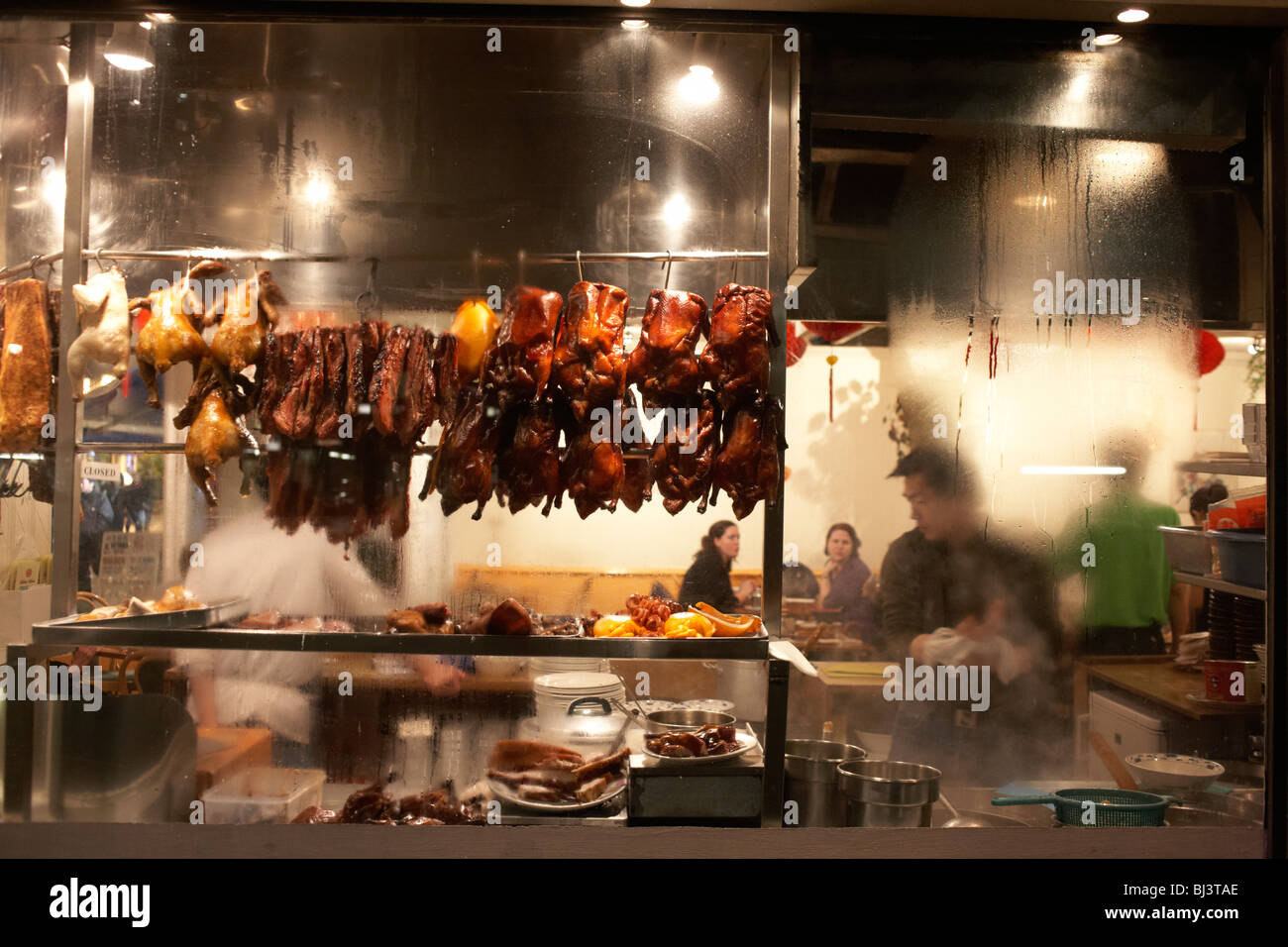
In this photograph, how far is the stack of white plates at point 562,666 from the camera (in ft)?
12.5

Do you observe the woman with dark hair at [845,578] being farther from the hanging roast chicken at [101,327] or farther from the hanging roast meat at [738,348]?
the hanging roast chicken at [101,327]

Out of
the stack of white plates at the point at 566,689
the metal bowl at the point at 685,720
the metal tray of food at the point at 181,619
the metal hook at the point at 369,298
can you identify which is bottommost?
the metal bowl at the point at 685,720

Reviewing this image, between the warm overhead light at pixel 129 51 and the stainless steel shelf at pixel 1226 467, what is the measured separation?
4.54 meters

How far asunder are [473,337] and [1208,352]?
117 inches

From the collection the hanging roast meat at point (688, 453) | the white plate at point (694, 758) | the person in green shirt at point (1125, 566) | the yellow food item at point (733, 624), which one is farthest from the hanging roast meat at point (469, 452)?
the person in green shirt at point (1125, 566)

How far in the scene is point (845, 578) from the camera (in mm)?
3855

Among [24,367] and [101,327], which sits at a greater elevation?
[101,327]

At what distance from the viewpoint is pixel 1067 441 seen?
389 centimetres

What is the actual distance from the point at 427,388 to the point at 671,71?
163cm

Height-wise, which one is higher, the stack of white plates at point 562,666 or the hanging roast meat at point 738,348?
the hanging roast meat at point 738,348

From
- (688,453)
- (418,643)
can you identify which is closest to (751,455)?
(688,453)

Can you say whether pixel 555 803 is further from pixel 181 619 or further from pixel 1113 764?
pixel 1113 764

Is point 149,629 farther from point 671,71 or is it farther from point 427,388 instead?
point 671,71
